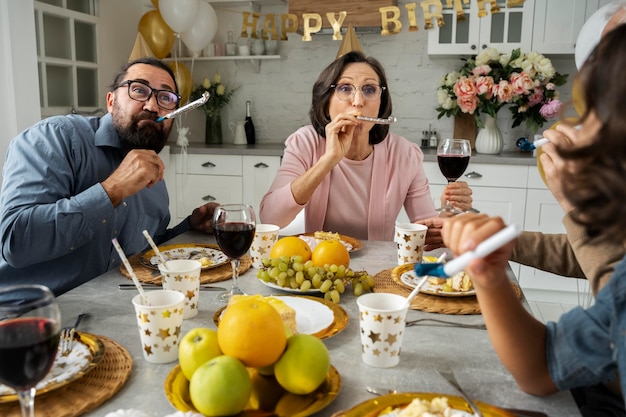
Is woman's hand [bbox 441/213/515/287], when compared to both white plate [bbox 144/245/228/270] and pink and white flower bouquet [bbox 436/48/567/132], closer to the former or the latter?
white plate [bbox 144/245/228/270]

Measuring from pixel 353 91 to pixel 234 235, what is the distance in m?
1.11

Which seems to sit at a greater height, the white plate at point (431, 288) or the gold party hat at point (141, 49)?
the gold party hat at point (141, 49)

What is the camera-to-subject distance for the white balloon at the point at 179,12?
3.76 meters

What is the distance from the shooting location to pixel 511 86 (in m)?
3.49

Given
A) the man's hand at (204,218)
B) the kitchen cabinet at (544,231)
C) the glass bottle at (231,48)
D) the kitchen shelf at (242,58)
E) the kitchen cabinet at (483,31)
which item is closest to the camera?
the man's hand at (204,218)

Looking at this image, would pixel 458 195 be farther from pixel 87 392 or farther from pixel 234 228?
pixel 87 392

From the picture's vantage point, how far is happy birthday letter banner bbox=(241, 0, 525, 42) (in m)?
3.09

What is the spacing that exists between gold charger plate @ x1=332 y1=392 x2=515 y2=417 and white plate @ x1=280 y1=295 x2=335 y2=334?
0.89 feet

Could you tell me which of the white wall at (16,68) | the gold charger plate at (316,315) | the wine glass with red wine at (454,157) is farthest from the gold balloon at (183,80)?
the gold charger plate at (316,315)

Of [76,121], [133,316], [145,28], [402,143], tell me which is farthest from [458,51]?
[133,316]

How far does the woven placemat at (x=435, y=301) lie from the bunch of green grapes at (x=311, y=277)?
0.18 feet

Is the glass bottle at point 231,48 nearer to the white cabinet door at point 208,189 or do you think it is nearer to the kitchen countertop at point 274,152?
the kitchen countertop at point 274,152

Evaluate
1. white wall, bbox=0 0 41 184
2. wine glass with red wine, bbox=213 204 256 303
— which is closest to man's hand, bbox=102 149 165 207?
wine glass with red wine, bbox=213 204 256 303

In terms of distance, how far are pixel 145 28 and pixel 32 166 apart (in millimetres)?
2842
